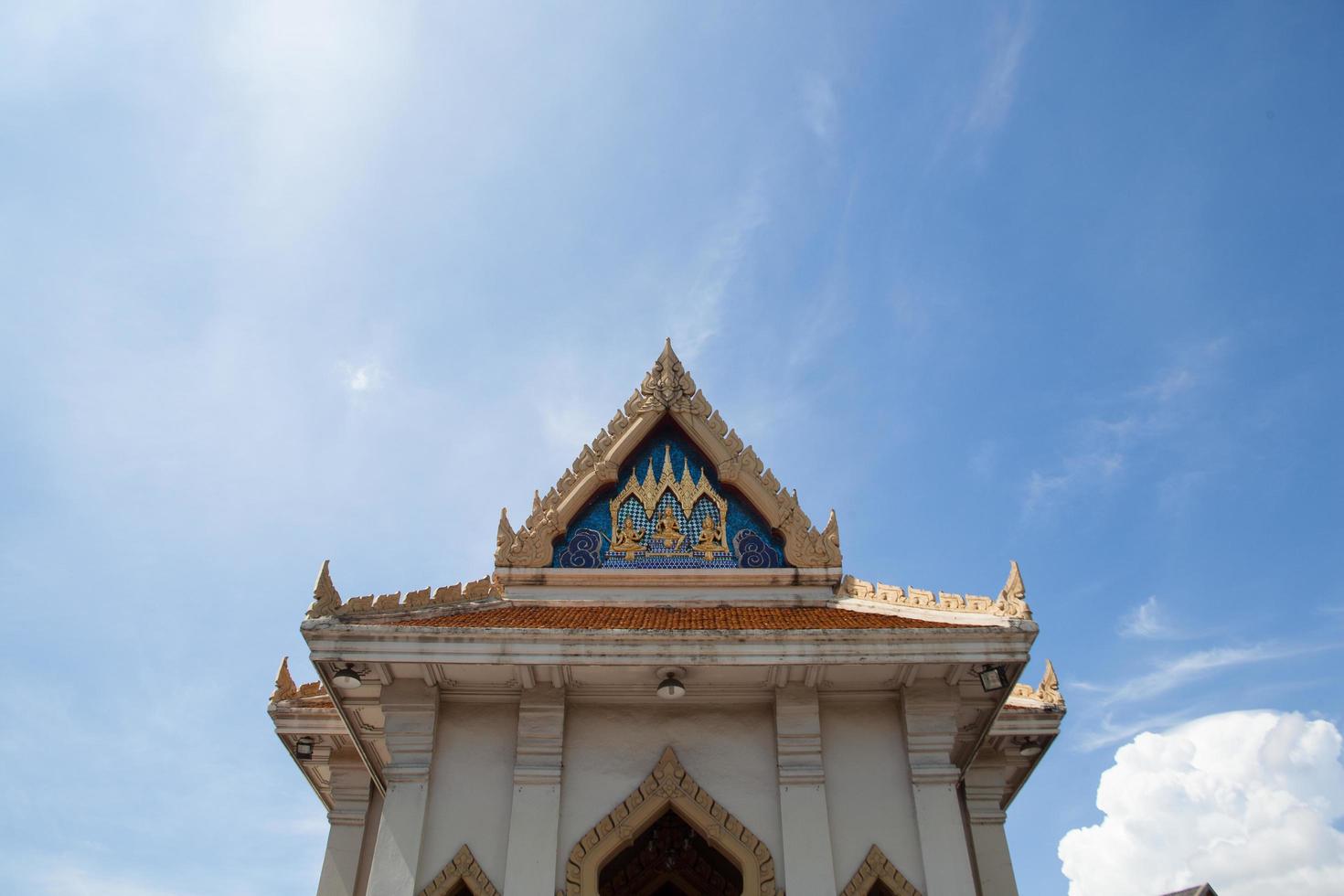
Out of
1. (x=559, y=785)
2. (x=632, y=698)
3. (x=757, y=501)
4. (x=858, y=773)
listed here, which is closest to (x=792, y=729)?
(x=858, y=773)

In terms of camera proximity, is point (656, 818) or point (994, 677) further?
point (656, 818)

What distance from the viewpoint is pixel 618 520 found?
456 inches

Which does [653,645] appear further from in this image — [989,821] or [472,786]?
[989,821]

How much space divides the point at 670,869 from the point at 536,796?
3.57m

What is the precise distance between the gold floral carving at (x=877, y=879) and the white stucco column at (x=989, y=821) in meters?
2.46

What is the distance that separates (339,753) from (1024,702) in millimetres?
7640

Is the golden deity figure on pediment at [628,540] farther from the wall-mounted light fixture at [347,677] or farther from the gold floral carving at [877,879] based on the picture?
the gold floral carving at [877,879]

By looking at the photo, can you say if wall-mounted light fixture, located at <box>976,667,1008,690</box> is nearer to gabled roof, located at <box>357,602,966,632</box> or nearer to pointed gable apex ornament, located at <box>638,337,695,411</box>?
gabled roof, located at <box>357,602,966,632</box>

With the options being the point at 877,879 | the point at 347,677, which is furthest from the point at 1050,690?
the point at 347,677

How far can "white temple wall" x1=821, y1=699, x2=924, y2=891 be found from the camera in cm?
866

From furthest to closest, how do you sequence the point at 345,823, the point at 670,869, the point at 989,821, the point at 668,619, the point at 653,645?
the point at 670,869 → the point at 345,823 → the point at 989,821 → the point at 668,619 → the point at 653,645

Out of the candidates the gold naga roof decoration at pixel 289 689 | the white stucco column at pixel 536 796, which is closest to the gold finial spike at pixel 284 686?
the gold naga roof decoration at pixel 289 689

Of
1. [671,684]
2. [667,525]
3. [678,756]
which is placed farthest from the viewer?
[667,525]

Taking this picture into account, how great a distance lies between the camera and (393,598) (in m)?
9.45
